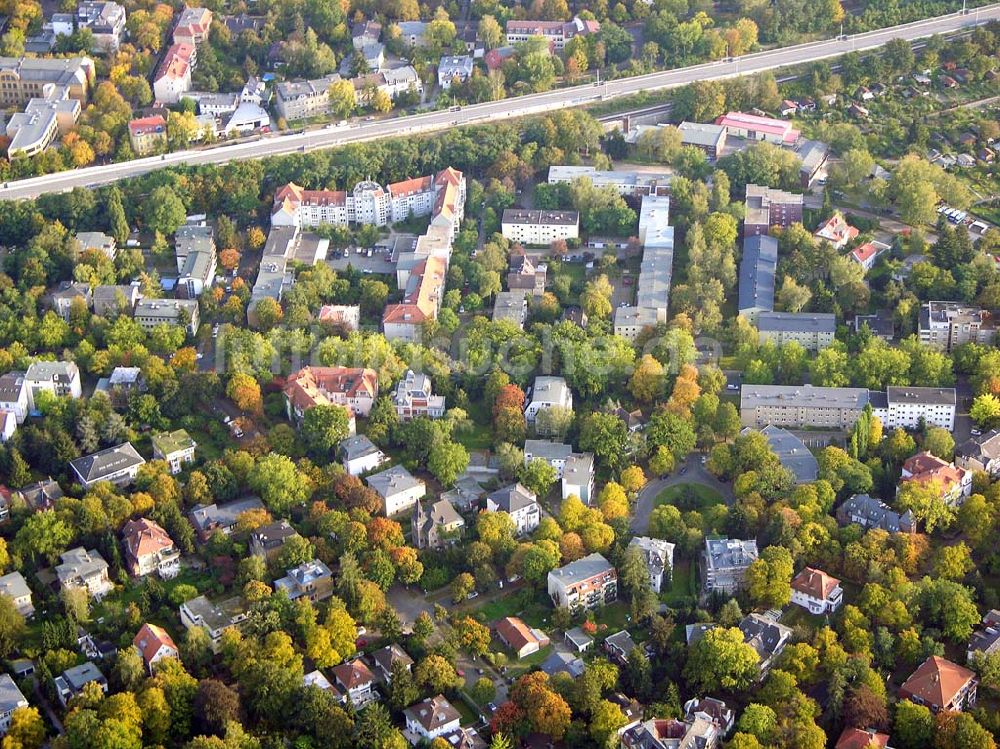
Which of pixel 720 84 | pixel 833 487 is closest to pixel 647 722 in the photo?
pixel 833 487

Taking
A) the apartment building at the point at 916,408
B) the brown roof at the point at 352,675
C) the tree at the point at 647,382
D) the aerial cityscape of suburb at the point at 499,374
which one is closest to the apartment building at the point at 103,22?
the aerial cityscape of suburb at the point at 499,374

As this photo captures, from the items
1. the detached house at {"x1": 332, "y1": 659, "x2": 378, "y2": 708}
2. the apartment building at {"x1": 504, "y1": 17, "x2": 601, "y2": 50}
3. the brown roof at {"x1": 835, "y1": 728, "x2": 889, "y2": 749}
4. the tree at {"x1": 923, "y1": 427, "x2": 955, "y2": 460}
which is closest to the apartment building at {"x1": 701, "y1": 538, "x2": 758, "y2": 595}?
the brown roof at {"x1": 835, "y1": 728, "x2": 889, "y2": 749}

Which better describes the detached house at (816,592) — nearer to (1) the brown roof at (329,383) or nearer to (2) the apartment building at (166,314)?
(1) the brown roof at (329,383)

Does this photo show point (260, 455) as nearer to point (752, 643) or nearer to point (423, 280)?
point (423, 280)

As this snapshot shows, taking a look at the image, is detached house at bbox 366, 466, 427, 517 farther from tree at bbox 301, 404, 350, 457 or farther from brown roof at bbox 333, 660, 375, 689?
brown roof at bbox 333, 660, 375, 689

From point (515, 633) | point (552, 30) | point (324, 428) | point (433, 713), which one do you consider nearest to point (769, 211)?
point (552, 30)

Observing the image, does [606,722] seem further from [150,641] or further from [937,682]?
[150,641]
